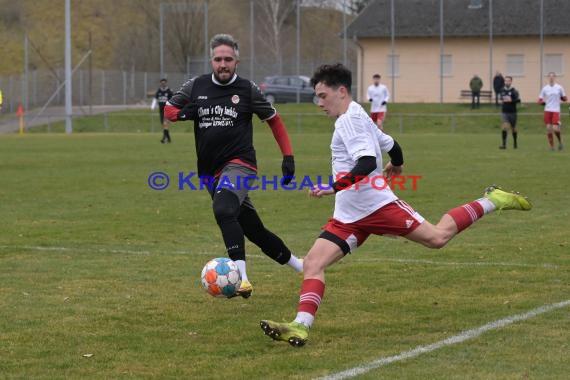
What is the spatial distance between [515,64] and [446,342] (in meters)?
50.2

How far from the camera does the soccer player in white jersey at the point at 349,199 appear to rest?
6.58 metres

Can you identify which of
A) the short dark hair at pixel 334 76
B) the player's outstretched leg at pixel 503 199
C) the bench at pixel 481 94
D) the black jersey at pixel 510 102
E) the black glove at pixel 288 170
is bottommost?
the player's outstretched leg at pixel 503 199

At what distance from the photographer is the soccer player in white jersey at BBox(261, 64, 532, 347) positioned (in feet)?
21.6

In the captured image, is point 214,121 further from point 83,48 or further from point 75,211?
point 83,48

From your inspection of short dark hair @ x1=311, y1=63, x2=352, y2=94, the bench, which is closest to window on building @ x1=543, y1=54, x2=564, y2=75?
the bench

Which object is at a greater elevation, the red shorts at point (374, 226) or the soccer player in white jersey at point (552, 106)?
the soccer player in white jersey at point (552, 106)

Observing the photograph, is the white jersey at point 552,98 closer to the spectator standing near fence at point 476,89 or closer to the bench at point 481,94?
the spectator standing near fence at point 476,89

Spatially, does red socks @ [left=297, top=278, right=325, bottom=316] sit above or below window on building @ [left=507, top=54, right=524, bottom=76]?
below

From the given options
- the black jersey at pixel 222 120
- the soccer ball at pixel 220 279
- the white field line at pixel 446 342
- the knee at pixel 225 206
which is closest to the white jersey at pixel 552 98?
the black jersey at pixel 222 120

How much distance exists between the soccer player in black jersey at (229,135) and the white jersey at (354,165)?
1199mm

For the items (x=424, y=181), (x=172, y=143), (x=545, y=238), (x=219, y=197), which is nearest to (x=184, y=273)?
(x=219, y=197)

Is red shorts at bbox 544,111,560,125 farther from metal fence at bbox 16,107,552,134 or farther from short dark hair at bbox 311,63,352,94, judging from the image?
short dark hair at bbox 311,63,352,94

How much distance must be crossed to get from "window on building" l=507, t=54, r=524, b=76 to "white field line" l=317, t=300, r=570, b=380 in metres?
48.4

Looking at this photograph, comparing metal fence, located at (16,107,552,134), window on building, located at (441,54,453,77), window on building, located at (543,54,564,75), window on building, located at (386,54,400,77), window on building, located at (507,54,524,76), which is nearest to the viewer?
metal fence, located at (16,107,552,134)
